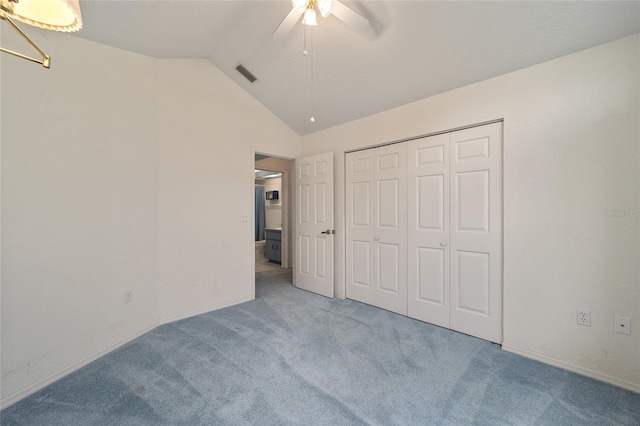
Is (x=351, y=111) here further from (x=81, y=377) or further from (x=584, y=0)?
(x=81, y=377)

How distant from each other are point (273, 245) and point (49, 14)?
17.6 ft

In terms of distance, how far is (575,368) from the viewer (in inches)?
79.0

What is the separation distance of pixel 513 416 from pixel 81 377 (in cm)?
291

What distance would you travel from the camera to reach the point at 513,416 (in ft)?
5.16

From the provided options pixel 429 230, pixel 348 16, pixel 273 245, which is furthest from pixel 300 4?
pixel 273 245

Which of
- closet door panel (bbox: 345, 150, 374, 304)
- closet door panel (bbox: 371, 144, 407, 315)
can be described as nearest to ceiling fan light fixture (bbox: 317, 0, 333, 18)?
closet door panel (bbox: 371, 144, 407, 315)

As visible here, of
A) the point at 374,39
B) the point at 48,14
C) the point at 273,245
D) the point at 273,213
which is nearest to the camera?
the point at 48,14

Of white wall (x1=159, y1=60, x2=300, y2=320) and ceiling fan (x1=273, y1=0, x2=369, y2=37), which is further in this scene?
white wall (x1=159, y1=60, x2=300, y2=320)

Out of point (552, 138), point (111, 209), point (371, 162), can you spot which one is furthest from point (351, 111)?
point (111, 209)

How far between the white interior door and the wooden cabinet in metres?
1.96

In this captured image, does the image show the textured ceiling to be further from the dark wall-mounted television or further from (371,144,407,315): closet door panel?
the dark wall-mounted television

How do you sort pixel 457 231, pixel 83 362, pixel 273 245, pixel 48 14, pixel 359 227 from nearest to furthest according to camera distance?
1. pixel 48 14
2. pixel 83 362
3. pixel 457 231
4. pixel 359 227
5. pixel 273 245

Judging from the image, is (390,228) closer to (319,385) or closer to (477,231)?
(477,231)

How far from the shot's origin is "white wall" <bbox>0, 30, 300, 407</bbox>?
179 centimetres
